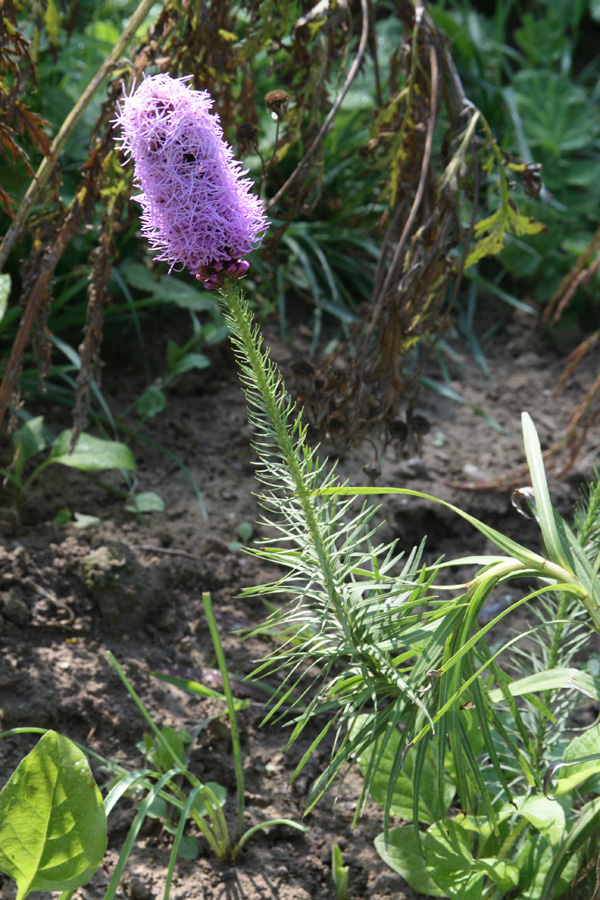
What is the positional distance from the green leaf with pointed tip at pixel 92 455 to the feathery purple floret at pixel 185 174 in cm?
112

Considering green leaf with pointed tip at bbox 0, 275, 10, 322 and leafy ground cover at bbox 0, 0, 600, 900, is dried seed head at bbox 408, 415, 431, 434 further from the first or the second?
green leaf with pointed tip at bbox 0, 275, 10, 322

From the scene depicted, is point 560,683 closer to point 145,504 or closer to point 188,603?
point 188,603

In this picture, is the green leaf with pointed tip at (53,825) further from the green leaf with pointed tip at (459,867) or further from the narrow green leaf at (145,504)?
the narrow green leaf at (145,504)

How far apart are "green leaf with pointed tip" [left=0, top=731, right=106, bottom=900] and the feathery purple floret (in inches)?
27.8

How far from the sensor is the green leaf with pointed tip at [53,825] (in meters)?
1.12

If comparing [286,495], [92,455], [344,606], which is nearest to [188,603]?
[92,455]

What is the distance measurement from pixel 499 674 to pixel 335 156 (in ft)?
8.30

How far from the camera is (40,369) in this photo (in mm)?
1635

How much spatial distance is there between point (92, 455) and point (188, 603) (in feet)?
1.40

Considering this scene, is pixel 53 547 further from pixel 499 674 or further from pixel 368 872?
pixel 499 674

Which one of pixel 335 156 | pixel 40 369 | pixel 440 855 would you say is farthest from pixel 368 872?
pixel 335 156

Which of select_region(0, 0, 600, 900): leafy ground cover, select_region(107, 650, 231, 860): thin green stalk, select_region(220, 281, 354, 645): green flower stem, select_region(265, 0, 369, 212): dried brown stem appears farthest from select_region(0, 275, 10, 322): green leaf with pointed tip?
select_region(220, 281, 354, 645): green flower stem

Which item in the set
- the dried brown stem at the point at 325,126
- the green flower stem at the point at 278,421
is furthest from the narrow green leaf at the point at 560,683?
the dried brown stem at the point at 325,126

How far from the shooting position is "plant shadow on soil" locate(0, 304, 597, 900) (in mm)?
1474
